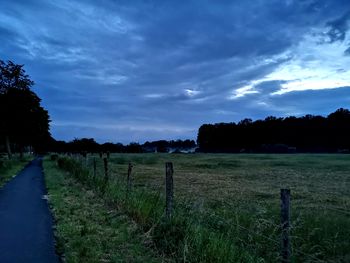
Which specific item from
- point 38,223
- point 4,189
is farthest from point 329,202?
point 4,189

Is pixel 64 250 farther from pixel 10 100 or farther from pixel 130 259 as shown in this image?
pixel 10 100

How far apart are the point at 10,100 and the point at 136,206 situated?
165 ft

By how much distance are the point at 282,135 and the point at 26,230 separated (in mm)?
155577

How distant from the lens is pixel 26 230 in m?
10.6

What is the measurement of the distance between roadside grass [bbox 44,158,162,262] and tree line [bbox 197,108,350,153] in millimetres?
122220

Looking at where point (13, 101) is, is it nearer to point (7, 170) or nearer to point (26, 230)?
point (7, 170)

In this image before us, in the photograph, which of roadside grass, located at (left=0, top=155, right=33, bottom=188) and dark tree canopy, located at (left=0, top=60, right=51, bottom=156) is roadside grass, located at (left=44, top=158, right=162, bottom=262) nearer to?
roadside grass, located at (left=0, top=155, right=33, bottom=188)

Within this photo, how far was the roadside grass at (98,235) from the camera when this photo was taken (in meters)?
8.00

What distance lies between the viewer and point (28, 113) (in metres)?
60.1

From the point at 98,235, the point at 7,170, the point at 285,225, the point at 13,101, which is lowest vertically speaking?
the point at 98,235

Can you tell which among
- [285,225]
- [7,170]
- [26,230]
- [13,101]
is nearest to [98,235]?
[26,230]

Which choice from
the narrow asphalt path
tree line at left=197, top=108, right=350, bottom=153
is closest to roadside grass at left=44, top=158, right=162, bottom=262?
the narrow asphalt path

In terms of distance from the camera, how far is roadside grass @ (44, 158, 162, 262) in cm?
800

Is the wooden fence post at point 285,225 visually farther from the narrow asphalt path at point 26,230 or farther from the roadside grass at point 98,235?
the narrow asphalt path at point 26,230
